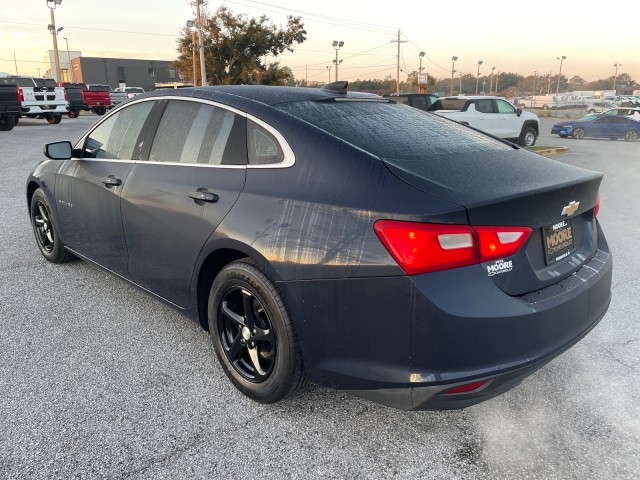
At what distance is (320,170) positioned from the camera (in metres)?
2.29

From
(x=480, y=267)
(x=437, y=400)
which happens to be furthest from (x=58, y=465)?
(x=480, y=267)

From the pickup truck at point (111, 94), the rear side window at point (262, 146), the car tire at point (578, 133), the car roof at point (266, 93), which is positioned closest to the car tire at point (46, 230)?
the car roof at point (266, 93)

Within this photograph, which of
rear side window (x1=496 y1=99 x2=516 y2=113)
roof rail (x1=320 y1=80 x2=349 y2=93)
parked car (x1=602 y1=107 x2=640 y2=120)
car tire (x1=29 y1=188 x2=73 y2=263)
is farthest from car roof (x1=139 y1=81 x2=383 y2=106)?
parked car (x1=602 y1=107 x2=640 y2=120)

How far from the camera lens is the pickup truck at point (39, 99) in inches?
841

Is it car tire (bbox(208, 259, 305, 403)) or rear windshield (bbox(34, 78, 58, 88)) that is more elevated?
rear windshield (bbox(34, 78, 58, 88))

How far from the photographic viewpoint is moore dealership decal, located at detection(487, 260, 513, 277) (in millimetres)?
2064

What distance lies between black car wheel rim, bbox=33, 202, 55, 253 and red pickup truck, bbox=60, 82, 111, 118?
25456 millimetres

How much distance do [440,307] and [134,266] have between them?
7.18ft

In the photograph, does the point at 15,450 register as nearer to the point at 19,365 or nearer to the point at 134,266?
the point at 19,365

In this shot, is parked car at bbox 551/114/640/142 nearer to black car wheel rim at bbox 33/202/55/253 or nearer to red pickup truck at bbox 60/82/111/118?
black car wheel rim at bbox 33/202/55/253

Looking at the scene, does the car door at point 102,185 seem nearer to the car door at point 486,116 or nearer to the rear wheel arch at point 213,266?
the rear wheel arch at point 213,266

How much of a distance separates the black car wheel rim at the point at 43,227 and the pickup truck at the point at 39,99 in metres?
19.2

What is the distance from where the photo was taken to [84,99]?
29547 millimetres

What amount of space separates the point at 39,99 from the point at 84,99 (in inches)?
331
